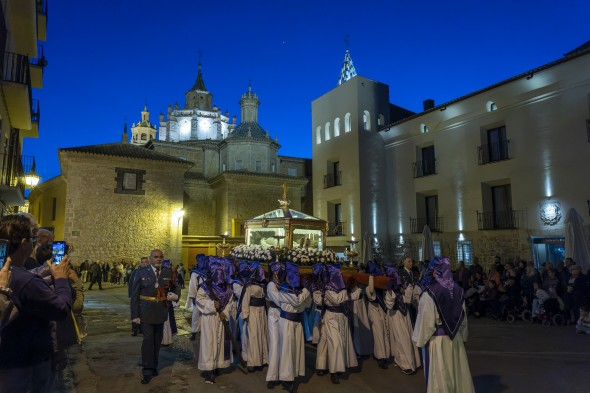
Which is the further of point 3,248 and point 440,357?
point 440,357

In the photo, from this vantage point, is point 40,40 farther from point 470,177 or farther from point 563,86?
point 563,86

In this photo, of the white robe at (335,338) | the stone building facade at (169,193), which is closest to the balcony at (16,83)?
the white robe at (335,338)

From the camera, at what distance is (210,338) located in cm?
690

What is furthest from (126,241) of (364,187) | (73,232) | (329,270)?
(329,270)

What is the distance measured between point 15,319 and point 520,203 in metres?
17.7

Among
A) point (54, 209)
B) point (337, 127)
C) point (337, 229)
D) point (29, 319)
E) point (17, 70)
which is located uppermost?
point (337, 127)

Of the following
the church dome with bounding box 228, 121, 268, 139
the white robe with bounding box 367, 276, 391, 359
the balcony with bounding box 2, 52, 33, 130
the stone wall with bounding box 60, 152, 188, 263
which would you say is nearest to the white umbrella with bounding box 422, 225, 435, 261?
the white robe with bounding box 367, 276, 391, 359

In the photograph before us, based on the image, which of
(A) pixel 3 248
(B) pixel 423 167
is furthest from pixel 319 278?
(B) pixel 423 167

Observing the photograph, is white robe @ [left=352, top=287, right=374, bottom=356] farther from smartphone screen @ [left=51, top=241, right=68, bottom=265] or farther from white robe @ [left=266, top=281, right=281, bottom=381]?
smartphone screen @ [left=51, top=241, right=68, bottom=265]

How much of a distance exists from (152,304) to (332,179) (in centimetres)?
1880

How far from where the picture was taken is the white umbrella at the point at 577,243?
1177 centimetres

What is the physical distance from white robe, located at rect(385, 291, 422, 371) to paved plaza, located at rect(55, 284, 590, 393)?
0.20 meters

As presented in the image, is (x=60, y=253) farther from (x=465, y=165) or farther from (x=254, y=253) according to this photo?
(x=465, y=165)

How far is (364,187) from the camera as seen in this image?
2253 centimetres
